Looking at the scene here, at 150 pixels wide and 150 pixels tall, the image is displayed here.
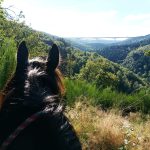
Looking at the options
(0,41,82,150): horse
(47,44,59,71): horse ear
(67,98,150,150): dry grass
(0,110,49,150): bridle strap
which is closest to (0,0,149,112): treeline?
(47,44,59,71): horse ear

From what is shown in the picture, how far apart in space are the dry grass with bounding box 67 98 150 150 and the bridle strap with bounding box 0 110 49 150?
503cm

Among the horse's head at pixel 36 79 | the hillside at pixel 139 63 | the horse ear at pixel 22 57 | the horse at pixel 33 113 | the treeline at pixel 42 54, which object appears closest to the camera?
the horse at pixel 33 113

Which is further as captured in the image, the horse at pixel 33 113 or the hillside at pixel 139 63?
the hillside at pixel 139 63

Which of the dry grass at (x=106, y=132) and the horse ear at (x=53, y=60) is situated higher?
the horse ear at (x=53, y=60)

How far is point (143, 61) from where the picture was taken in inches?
5177

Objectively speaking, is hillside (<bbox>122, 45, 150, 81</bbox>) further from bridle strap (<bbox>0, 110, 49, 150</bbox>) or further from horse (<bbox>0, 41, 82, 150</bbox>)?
bridle strap (<bbox>0, 110, 49, 150</bbox>)

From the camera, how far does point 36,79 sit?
1.27 meters

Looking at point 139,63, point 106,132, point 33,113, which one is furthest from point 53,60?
point 139,63

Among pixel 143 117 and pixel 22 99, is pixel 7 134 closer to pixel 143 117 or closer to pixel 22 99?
pixel 22 99

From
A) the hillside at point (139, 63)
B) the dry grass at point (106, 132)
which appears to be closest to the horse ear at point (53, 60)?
the dry grass at point (106, 132)

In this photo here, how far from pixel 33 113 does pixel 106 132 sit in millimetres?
5667

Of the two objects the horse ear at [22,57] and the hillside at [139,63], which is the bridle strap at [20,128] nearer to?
the horse ear at [22,57]

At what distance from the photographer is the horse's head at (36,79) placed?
1178 mm

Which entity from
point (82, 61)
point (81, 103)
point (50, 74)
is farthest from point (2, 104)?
point (82, 61)
